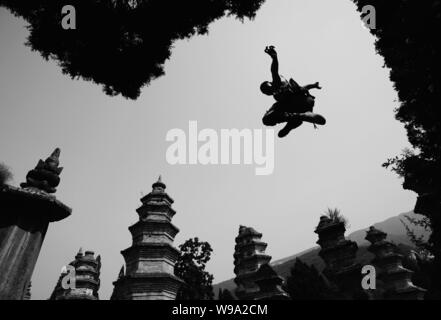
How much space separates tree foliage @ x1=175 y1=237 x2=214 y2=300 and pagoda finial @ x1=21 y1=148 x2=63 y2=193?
47.3 ft

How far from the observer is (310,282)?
20.4 metres

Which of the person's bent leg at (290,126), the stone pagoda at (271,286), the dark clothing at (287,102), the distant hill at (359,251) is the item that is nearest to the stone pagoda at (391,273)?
the stone pagoda at (271,286)

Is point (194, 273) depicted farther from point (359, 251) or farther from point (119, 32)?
point (359, 251)

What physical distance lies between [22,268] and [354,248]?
12643 millimetres

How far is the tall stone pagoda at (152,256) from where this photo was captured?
987 centimetres

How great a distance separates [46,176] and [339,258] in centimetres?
1230

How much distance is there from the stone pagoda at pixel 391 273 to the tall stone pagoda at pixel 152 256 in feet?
30.1

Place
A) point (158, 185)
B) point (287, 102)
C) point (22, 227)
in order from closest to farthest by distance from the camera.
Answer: point (22, 227), point (287, 102), point (158, 185)

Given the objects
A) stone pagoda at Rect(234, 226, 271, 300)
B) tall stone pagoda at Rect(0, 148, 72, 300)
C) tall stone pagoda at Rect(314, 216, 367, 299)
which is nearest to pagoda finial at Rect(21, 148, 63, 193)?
tall stone pagoda at Rect(0, 148, 72, 300)

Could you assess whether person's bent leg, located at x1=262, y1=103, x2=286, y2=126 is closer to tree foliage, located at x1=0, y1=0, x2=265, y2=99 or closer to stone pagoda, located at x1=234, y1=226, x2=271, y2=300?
tree foliage, located at x1=0, y1=0, x2=265, y2=99

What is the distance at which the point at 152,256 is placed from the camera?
35.4ft

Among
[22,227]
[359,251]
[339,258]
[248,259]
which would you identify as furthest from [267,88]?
[359,251]

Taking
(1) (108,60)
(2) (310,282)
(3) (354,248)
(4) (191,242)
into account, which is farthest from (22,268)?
(2) (310,282)
